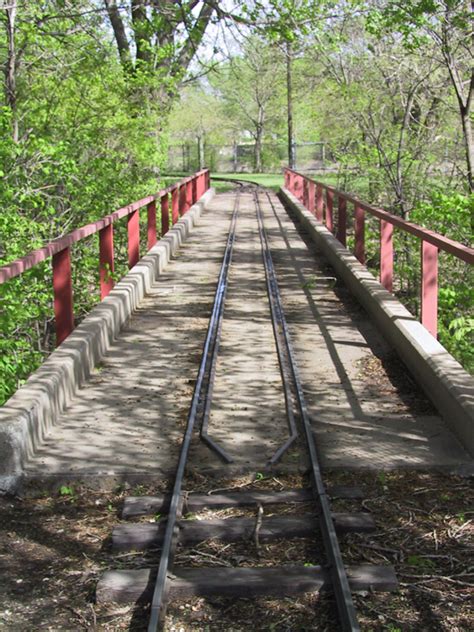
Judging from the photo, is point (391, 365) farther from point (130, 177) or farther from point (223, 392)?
point (130, 177)

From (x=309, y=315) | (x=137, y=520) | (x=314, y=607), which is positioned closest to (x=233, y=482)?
(x=137, y=520)

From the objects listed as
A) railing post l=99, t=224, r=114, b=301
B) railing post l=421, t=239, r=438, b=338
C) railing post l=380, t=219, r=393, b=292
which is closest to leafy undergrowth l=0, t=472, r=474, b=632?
railing post l=421, t=239, r=438, b=338

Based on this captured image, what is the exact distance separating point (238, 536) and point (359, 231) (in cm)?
856

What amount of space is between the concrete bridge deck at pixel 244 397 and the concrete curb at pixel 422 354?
0.35 ft

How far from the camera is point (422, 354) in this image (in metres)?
7.89

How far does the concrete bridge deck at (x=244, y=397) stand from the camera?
6305 mm

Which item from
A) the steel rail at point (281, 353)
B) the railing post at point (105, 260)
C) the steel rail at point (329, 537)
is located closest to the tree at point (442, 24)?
the steel rail at point (281, 353)

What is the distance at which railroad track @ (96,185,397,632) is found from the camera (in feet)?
14.8

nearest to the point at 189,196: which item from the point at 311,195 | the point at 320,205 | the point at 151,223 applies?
the point at 311,195

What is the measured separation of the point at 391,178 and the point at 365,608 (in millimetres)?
16648

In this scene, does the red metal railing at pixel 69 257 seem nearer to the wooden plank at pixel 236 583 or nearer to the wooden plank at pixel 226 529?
the wooden plank at pixel 226 529

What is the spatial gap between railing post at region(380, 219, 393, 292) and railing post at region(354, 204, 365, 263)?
1.87 metres

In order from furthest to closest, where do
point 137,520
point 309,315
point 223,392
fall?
point 309,315 → point 223,392 → point 137,520

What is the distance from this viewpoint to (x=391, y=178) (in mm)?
20203
